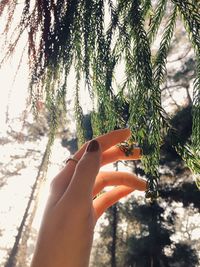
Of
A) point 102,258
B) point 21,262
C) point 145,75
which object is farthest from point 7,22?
point 102,258

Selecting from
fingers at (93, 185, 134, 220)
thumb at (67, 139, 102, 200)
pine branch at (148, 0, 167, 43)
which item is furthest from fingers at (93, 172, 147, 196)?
pine branch at (148, 0, 167, 43)

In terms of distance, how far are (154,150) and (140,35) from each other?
0.45 metres

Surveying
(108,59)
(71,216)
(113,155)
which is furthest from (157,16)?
(71,216)

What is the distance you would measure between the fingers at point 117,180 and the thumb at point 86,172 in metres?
0.12

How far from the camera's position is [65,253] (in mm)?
817

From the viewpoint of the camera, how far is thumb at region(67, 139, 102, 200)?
0.89 meters

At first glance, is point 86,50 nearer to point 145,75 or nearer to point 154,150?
point 145,75

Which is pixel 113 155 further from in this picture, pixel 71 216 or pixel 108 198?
pixel 71 216

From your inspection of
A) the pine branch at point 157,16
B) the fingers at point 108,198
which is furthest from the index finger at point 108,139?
the pine branch at point 157,16

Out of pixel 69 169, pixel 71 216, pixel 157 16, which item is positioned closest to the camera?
pixel 71 216

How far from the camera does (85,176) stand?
924 millimetres

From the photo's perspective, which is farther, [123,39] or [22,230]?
[22,230]

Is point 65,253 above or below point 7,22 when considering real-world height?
below

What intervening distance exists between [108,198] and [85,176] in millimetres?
202
